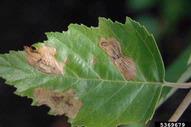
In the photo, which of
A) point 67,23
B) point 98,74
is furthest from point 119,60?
point 67,23

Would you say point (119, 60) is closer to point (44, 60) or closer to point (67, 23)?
point (44, 60)

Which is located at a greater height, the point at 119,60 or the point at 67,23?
the point at 67,23

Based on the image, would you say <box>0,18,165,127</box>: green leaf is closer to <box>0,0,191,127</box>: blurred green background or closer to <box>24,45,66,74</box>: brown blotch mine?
<box>24,45,66,74</box>: brown blotch mine

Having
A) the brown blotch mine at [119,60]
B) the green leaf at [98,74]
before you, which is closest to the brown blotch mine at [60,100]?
the green leaf at [98,74]

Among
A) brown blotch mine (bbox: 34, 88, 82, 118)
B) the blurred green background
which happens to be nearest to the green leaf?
brown blotch mine (bbox: 34, 88, 82, 118)

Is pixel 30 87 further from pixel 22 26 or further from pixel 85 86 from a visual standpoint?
pixel 22 26

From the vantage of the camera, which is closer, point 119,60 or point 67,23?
point 119,60
